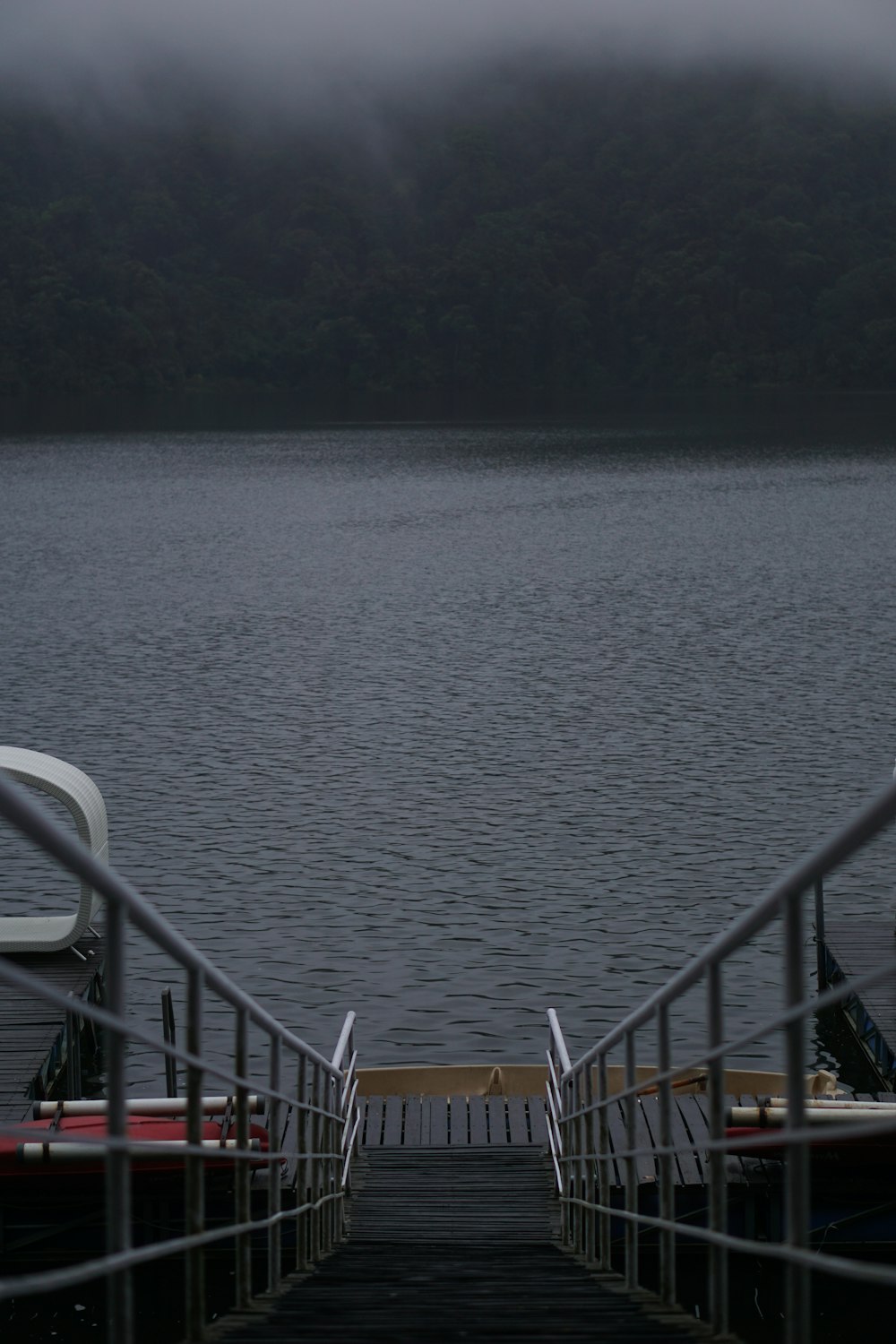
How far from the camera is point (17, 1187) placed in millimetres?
11227

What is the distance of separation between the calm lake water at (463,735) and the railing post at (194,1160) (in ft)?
44.1

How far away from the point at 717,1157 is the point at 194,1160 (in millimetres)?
1141

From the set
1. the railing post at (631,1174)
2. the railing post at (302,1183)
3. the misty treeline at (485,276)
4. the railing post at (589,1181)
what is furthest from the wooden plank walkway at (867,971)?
the misty treeline at (485,276)

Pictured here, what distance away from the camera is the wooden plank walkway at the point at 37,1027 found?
13.6m

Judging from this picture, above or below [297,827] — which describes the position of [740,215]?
above

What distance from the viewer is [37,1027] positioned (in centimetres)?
1513

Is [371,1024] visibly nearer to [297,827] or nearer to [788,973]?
[297,827]

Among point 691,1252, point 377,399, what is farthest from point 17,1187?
point 377,399

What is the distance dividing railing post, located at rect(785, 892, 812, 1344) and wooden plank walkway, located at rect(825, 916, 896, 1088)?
12.3 m

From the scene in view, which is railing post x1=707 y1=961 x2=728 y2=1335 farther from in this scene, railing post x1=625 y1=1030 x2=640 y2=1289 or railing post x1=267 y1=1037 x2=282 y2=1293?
railing post x1=267 y1=1037 x2=282 y2=1293

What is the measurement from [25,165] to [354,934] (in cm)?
18257

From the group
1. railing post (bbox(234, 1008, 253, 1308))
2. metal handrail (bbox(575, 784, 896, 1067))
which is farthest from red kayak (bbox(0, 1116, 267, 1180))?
metal handrail (bbox(575, 784, 896, 1067))

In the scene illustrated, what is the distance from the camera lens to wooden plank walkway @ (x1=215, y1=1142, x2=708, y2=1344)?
14.8ft

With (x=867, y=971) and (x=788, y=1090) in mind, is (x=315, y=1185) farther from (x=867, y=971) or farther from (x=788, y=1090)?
(x=867, y=971)
